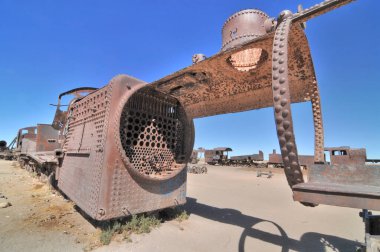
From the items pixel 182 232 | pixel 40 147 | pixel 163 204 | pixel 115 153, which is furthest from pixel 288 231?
pixel 40 147

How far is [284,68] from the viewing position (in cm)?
172

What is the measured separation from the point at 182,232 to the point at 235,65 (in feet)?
11.8

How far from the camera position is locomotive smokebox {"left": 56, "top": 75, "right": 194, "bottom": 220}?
14.2ft

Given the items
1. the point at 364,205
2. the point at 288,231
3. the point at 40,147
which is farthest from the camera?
the point at 40,147

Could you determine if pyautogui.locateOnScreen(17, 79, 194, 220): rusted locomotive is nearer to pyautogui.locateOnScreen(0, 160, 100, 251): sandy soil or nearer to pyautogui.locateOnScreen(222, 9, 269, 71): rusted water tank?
pyautogui.locateOnScreen(0, 160, 100, 251): sandy soil

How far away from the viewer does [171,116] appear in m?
5.98

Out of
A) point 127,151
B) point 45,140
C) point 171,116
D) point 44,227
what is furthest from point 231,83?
point 45,140

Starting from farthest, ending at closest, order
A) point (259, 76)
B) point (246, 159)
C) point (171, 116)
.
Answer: point (246, 159) < point (171, 116) < point (259, 76)

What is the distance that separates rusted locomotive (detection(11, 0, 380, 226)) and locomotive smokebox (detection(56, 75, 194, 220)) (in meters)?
0.02

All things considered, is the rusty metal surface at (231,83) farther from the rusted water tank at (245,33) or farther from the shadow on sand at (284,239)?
the shadow on sand at (284,239)

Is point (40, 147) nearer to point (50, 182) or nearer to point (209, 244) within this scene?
point (50, 182)

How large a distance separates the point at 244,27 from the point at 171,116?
2.82 m

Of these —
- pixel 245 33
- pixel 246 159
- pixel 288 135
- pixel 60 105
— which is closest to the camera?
pixel 288 135

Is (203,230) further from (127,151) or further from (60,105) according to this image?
(60,105)
